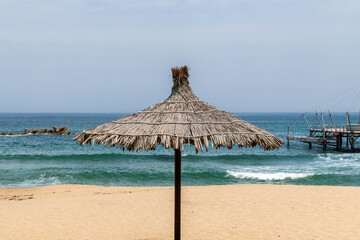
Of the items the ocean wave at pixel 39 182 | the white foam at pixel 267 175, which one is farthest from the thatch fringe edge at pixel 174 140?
the white foam at pixel 267 175

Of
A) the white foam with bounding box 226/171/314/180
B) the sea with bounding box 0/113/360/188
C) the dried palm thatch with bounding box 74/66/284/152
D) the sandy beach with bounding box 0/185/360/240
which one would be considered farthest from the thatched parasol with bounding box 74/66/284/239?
the white foam with bounding box 226/171/314/180

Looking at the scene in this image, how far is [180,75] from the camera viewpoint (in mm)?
6176

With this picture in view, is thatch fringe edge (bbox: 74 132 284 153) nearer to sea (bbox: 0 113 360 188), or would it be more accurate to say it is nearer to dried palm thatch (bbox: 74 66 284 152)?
dried palm thatch (bbox: 74 66 284 152)

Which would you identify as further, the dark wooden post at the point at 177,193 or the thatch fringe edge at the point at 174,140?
the dark wooden post at the point at 177,193

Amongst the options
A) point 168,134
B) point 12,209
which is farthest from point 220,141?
point 12,209

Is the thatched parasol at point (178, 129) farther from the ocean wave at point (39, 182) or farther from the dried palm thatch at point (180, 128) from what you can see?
the ocean wave at point (39, 182)

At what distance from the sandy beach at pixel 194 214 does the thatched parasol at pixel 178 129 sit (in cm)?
340

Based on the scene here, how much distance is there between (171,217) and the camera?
10.3 meters

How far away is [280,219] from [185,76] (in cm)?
574

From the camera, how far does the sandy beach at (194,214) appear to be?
8852 mm

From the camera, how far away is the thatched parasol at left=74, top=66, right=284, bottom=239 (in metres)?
5.30

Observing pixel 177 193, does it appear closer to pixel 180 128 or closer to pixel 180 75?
pixel 180 128

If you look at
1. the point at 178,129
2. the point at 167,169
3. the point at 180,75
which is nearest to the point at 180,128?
the point at 178,129

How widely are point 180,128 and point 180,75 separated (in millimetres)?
1163
